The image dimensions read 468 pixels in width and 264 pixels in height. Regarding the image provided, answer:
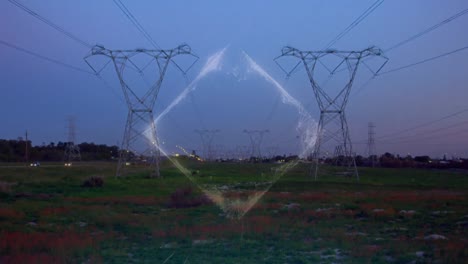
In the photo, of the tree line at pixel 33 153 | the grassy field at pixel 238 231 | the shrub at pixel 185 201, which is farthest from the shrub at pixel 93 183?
the tree line at pixel 33 153

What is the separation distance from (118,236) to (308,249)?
27.1ft

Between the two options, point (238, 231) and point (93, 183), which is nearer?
point (238, 231)

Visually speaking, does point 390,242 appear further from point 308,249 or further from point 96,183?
point 96,183

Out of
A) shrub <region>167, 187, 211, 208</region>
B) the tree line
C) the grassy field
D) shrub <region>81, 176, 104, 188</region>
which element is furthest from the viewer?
the tree line

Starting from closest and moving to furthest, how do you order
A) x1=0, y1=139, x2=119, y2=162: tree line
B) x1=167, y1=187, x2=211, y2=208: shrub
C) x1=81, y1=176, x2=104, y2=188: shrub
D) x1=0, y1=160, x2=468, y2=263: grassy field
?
x1=0, y1=160, x2=468, y2=263: grassy field → x1=167, y1=187, x2=211, y2=208: shrub → x1=81, y1=176, x2=104, y2=188: shrub → x1=0, y1=139, x2=119, y2=162: tree line

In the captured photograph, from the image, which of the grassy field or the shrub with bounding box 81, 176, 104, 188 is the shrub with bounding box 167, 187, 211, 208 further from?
the shrub with bounding box 81, 176, 104, 188

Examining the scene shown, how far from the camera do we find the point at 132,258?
64.1ft

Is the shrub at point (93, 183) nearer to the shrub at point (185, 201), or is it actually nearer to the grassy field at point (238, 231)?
the grassy field at point (238, 231)

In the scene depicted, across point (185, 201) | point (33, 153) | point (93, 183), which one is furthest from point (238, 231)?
point (33, 153)

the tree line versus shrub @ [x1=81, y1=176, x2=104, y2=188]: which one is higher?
the tree line

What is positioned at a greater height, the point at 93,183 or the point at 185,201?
the point at 93,183

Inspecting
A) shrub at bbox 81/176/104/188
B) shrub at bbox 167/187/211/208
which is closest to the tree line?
shrub at bbox 81/176/104/188

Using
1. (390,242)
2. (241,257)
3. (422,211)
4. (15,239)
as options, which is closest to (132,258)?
(241,257)

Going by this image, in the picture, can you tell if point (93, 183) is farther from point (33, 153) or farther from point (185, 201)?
point (33, 153)
